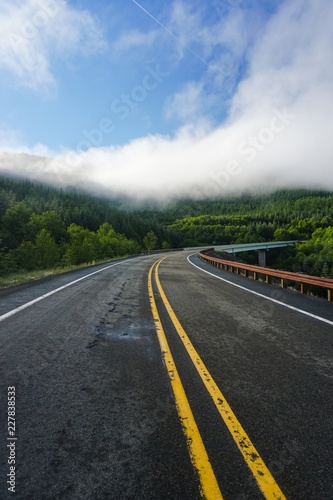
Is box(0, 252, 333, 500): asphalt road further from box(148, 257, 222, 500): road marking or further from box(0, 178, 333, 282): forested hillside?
box(0, 178, 333, 282): forested hillside

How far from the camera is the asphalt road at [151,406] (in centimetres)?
202

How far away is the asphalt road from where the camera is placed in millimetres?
2016

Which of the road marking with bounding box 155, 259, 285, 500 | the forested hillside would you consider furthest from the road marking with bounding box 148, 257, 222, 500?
the forested hillside

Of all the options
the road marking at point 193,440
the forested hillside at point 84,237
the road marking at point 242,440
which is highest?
the forested hillside at point 84,237

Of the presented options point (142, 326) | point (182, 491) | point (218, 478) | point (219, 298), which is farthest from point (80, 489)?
point (219, 298)

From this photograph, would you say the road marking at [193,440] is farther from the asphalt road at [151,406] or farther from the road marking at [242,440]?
the road marking at [242,440]

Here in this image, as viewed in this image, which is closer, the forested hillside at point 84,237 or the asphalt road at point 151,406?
the asphalt road at point 151,406

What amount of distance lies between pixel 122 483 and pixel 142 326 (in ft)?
13.2

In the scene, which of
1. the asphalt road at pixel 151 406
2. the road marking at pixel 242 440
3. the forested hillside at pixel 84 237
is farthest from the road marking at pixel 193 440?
the forested hillside at pixel 84 237

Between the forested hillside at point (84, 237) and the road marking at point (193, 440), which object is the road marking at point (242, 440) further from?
the forested hillside at point (84, 237)

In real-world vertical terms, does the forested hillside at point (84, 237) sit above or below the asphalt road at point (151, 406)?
above

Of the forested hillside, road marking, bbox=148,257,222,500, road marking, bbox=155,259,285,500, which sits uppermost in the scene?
the forested hillside

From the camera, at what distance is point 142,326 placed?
5.98m

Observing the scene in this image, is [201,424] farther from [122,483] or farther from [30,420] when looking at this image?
[30,420]
